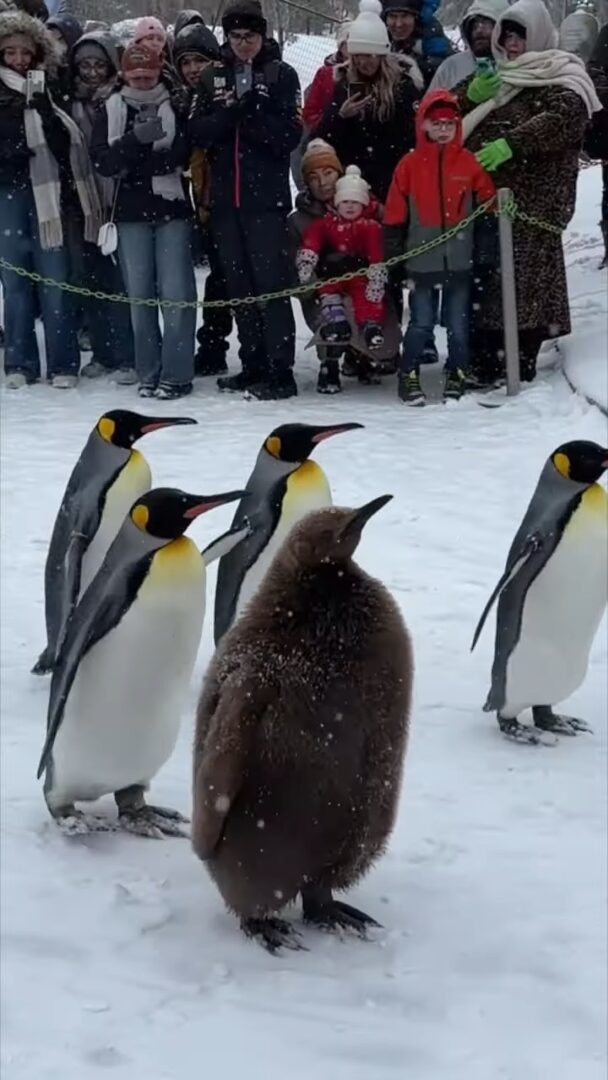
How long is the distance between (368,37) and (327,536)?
4.69 m

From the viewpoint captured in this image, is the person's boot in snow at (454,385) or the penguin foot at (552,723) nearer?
the penguin foot at (552,723)

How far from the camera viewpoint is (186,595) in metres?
2.49

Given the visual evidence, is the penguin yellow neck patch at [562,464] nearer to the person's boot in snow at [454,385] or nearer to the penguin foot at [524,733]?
the penguin foot at [524,733]

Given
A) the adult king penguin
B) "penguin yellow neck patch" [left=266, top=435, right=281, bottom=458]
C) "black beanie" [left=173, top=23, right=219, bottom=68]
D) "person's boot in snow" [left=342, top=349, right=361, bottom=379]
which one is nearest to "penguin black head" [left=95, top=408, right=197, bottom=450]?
"penguin yellow neck patch" [left=266, top=435, right=281, bottom=458]

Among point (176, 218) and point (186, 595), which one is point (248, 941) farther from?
point (176, 218)

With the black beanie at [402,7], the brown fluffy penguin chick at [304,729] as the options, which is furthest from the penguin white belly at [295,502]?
the black beanie at [402,7]

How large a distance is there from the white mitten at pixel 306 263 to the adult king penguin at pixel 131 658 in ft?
13.0

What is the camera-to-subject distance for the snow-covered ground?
1.93 m

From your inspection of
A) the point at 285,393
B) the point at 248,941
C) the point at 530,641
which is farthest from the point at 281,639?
the point at 285,393

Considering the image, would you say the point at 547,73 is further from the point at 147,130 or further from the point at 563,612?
the point at 563,612

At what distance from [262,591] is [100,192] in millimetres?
4858

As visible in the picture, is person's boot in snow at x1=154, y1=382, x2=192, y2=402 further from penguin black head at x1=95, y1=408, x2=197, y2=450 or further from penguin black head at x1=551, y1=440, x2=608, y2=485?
penguin black head at x1=551, y1=440, x2=608, y2=485

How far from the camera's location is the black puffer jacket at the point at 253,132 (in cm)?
605

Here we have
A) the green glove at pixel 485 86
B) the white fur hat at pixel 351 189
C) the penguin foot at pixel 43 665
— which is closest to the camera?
the penguin foot at pixel 43 665
